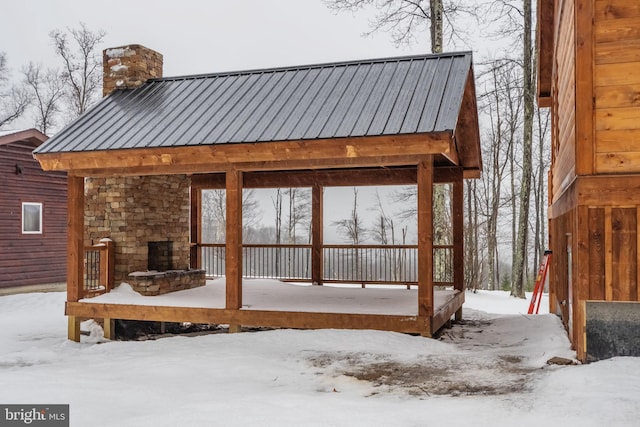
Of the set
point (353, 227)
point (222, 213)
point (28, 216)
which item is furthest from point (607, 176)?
point (222, 213)

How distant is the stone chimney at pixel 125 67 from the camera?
432 inches

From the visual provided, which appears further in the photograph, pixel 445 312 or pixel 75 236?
pixel 75 236

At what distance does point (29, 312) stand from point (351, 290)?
24.4 feet

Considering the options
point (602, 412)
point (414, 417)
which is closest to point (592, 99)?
point (602, 412)

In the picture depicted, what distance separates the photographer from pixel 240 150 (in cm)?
759

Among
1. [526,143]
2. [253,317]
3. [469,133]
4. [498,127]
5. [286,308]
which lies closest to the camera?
[253,317]

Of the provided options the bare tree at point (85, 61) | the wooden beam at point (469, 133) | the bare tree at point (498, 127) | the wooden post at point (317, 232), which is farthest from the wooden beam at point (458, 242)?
the bare tree at point (85, 61)

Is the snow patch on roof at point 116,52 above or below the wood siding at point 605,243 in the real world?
above

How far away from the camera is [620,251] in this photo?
561 cm

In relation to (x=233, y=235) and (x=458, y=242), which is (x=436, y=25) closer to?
(x=458, y=242)

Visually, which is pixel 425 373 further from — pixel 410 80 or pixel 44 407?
pixel 410 80

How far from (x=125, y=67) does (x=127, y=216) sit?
10.2ft

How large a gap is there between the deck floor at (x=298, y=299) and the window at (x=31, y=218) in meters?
7.58

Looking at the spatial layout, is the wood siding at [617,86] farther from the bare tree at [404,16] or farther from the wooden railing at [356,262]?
the bare tree at [404,16]
